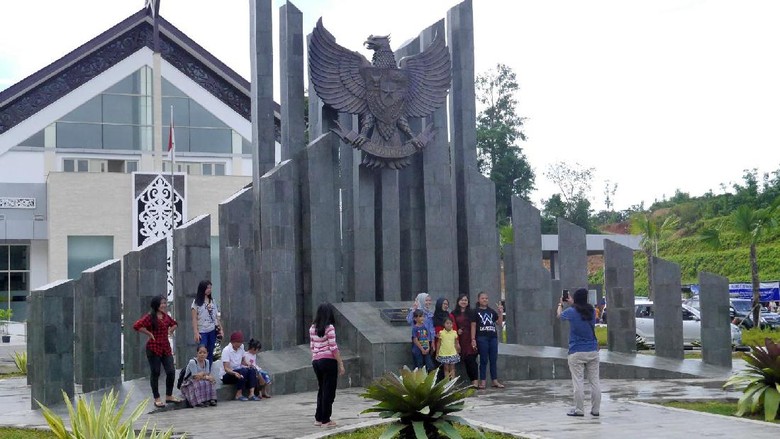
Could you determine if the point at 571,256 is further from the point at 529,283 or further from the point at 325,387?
the point at 325,387

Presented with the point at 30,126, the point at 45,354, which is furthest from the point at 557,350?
the point at 30,126

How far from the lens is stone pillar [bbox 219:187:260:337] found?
52.5 ft

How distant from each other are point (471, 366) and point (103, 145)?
30.3m

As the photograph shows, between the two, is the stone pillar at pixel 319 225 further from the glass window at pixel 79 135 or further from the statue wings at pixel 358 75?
the glass window at pixel 79 135

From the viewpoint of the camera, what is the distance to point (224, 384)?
13805 millimetres

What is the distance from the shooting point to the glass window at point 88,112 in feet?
135

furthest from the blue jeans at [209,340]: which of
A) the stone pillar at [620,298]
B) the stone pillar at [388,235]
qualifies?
the stone pillar at [620,298]

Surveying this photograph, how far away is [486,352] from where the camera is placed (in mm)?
15000

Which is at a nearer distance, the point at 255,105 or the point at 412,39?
the point at 255,105

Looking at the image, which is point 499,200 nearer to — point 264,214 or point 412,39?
point 412,39

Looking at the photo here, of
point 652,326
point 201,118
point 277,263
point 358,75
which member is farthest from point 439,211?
point 201,118

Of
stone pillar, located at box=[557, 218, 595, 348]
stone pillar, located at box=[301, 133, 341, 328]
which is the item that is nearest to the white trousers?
stone pillar, located at box=[301, 133, 341, 328]

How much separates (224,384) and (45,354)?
242 centimetres

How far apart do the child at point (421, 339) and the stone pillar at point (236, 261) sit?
119 inches
